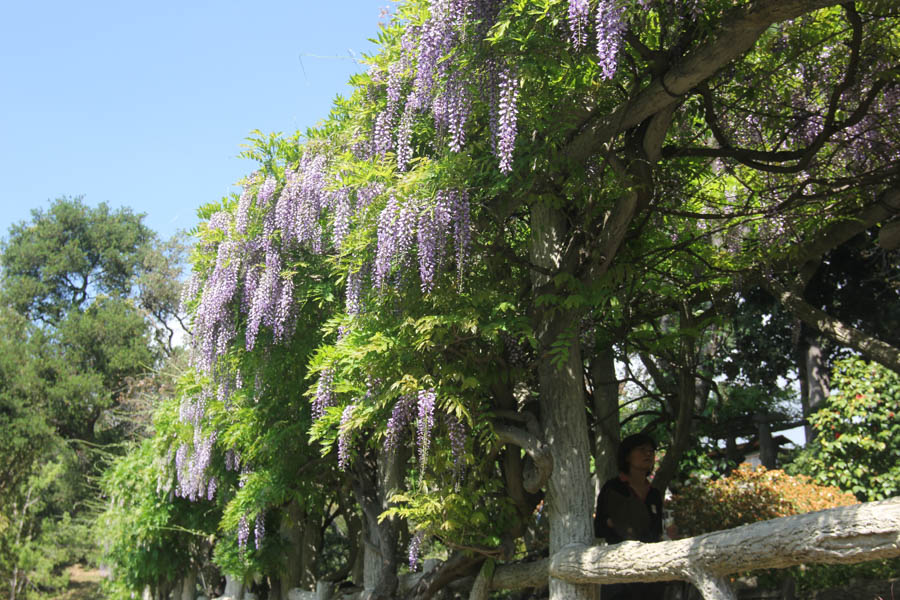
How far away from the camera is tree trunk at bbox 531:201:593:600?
16.3ft

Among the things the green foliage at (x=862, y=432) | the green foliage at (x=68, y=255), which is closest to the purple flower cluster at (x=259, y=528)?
the green foliage at (x=862, y=432)

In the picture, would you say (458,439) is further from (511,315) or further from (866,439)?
(866,439)

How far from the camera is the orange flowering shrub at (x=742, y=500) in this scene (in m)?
6.59

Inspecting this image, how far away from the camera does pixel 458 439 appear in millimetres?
5066

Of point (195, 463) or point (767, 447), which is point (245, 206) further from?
point (767, 447)

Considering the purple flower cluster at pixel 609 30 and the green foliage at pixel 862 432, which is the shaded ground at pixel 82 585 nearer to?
the green foliage at pixel 862 432

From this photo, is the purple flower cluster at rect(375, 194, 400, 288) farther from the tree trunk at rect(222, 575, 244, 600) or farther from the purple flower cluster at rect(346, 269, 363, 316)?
the tree trunk at rect(222, 575, 244, 600)

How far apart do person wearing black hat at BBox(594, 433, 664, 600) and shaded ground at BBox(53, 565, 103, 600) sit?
645 inches

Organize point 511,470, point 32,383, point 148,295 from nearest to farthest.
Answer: point 511,470
point 32,383
point 148,295

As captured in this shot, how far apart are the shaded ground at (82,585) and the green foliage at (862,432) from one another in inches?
640

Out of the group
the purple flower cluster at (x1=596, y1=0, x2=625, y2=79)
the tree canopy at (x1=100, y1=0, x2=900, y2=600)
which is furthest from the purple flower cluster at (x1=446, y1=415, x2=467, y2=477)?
the purple flower cluster at (x1=596, y1=0, x2=625, y2=79)

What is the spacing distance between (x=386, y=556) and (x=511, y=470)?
179 centimetres

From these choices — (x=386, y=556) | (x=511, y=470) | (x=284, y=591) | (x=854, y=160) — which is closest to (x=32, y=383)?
(x=284, y=591)

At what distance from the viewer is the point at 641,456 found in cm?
529
